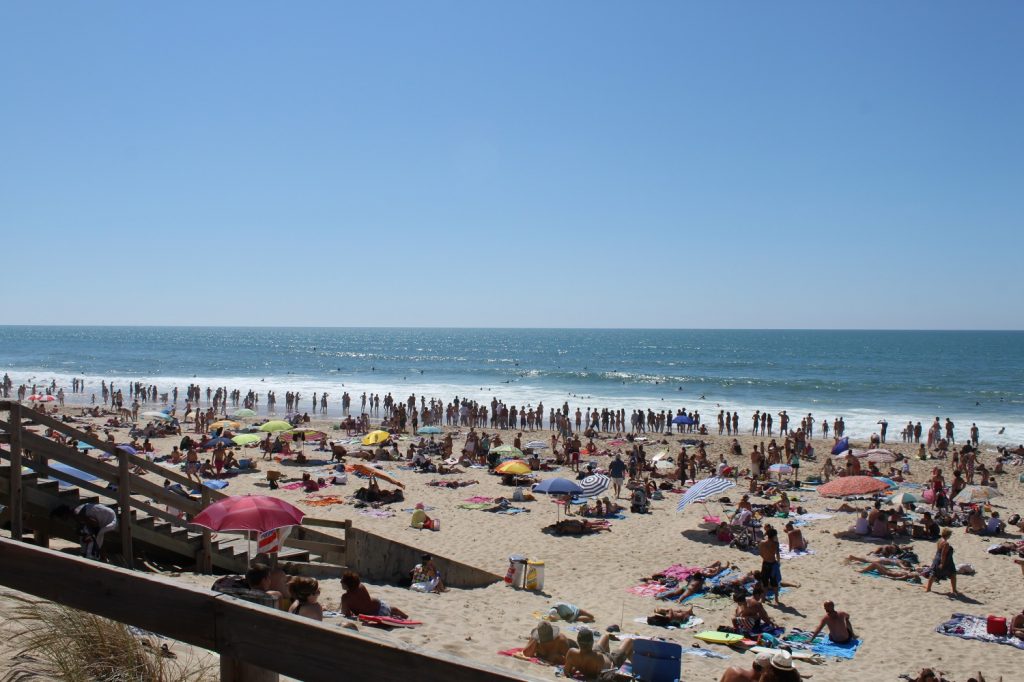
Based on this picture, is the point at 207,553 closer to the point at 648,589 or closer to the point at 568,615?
the point at 568,615

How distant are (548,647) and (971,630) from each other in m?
6.35

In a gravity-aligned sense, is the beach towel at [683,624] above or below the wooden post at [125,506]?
below

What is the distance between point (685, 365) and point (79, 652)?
8061 cm

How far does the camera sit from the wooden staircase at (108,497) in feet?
21.4

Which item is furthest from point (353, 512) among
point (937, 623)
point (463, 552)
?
point (937, 623)

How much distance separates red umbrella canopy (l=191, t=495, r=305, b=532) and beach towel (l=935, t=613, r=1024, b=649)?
8954 mm

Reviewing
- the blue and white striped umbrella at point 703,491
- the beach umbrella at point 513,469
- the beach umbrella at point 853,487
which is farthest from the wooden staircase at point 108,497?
the beach umbrella at point 853,487

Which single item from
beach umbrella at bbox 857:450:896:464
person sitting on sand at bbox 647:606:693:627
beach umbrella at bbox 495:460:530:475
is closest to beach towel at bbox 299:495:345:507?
beach umbrella at bbox 495:460:530:475

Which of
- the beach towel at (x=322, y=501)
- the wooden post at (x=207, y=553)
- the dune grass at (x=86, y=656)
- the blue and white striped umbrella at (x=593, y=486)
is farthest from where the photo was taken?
the beach towel at (x=322, y=501)

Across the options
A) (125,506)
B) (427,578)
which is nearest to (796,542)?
(427,578)

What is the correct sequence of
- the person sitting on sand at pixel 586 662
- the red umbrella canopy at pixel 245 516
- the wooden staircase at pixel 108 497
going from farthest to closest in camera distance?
the red umbrella canopy at pixel 245 516, the person sitting on sand at pixel 586 662, the wooden staircase at pixel 108 497

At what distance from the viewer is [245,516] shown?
7.89m

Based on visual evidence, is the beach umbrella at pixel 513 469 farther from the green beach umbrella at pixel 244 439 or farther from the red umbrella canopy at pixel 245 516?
the red umbrella canopy at pixel 245 516

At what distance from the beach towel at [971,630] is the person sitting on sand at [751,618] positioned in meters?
2.53
